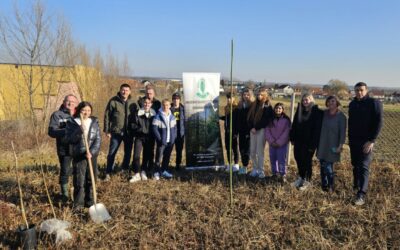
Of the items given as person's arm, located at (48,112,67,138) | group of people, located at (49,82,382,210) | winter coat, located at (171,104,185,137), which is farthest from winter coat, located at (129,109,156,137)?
person's arm, located at (48,112,67,138)

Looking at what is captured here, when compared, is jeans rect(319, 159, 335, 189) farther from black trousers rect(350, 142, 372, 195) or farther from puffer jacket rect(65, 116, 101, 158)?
puffer jacket rect(65, 116, 101, 158)

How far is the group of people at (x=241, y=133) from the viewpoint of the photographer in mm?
4723

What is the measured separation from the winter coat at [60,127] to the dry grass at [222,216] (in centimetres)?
→ 89

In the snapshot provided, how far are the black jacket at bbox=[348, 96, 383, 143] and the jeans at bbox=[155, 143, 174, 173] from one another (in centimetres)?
334

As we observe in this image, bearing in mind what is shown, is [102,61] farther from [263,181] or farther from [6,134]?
[263,181]

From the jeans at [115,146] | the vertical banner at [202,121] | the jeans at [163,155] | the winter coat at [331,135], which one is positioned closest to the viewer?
the winter coat at [331,135]

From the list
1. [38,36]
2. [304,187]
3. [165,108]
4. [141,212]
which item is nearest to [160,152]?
[165,108]

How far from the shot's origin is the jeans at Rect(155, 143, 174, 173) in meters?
6.29

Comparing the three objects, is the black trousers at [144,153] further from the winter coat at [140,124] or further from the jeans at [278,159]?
A: the jeans at [278,159]

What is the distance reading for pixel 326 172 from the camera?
5.48 metres

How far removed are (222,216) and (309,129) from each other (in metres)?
2.24

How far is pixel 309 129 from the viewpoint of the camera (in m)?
5.48

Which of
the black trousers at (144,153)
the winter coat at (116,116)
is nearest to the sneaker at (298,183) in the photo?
the black trousers at (144,153)

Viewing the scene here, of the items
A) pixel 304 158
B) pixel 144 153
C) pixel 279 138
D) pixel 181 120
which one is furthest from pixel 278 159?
pixel 144 153
